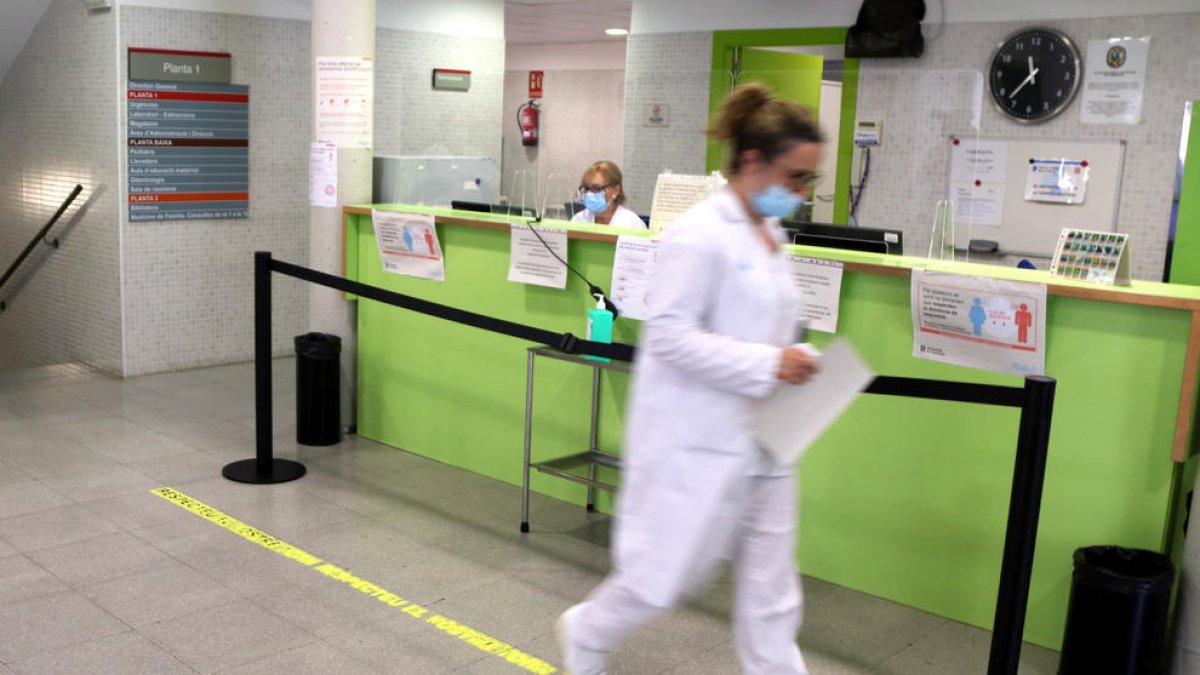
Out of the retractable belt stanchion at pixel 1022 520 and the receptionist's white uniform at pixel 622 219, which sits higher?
the receptionist's white uniform at pixel 622 219

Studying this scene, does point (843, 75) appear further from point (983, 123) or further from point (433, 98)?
point (433, 98)

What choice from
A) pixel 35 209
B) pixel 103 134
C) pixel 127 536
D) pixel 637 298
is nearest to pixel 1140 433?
pixel 637 298

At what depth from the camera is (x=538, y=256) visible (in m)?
4.72

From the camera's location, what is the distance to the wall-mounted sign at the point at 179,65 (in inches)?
257

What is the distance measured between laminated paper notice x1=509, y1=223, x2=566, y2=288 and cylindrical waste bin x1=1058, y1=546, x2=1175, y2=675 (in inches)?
89.6

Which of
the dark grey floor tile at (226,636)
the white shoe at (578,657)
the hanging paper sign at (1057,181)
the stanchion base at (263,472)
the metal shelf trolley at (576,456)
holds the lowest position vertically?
the dark grey floor tile at (226,636)

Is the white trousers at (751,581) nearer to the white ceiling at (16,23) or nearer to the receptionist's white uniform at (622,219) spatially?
the receptionist's white uniform at (622,219)

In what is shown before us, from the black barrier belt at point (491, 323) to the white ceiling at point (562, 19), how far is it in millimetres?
5182

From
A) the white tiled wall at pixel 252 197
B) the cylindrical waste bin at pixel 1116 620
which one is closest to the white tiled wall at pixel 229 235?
the white tiled wall at pixel 252 197

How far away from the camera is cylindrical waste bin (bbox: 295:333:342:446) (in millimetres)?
5395

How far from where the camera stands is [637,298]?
4355 millimetres

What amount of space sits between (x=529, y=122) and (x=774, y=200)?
400 inches

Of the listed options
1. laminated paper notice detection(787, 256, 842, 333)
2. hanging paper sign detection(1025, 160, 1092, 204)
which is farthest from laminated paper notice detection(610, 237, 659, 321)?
hanging paper sign detection(1025, 160, 1092, 204)

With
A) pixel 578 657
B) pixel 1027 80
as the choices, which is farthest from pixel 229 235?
pixel 578 657
